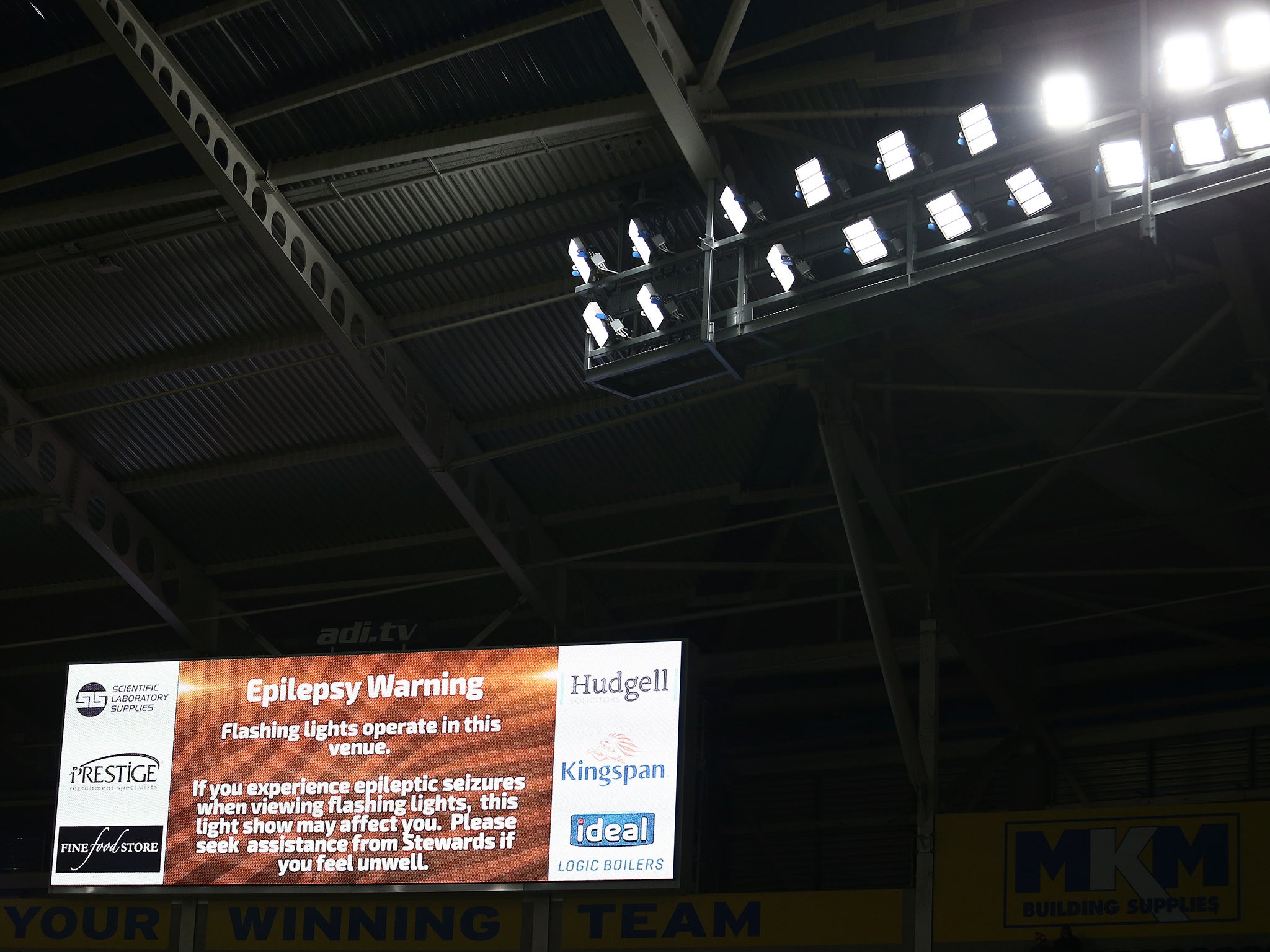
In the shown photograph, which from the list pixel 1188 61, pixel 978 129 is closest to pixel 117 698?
pixel 978 129

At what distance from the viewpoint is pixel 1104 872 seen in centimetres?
1620

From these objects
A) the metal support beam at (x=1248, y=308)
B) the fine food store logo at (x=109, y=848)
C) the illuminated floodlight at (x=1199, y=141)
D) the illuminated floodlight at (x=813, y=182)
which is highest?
the illuminated floodlight at (x=813, y=182)

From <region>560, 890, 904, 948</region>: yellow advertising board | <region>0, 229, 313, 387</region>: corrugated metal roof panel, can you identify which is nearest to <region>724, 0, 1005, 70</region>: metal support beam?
<region>0, 229, 313, 387</region>: corrugated metal roof panel

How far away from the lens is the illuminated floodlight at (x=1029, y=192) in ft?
45.2

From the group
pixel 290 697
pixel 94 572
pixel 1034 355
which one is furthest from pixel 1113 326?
pixel 94 572

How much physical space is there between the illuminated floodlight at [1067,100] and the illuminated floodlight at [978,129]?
0.58 meters

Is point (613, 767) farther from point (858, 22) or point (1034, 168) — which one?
point (858, 22)

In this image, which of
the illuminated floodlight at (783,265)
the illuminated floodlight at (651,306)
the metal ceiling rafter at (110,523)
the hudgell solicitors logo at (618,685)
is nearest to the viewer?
the illuminated floodlight at (783,265)

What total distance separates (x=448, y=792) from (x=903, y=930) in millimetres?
5550

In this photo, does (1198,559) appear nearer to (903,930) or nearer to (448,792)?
(903,930)

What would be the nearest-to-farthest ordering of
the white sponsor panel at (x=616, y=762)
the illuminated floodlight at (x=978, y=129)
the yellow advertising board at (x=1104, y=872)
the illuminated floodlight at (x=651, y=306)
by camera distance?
the illuminated floodlight at (x=978, y=129), the yellow advertising board at (x=1104, y=872), the illuminated floodlight at (x=651, y=306), the white sponsor panel at (x=616, y=762)

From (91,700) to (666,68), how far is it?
37.4 feet

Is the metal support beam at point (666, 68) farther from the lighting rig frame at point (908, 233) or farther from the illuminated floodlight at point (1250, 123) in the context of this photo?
the illuminated floodlight at point (1250, 123)

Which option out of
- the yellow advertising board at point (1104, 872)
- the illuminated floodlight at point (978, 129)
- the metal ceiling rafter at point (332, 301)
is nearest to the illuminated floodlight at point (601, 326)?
the metal ceiling rafter at point (332, 301)
